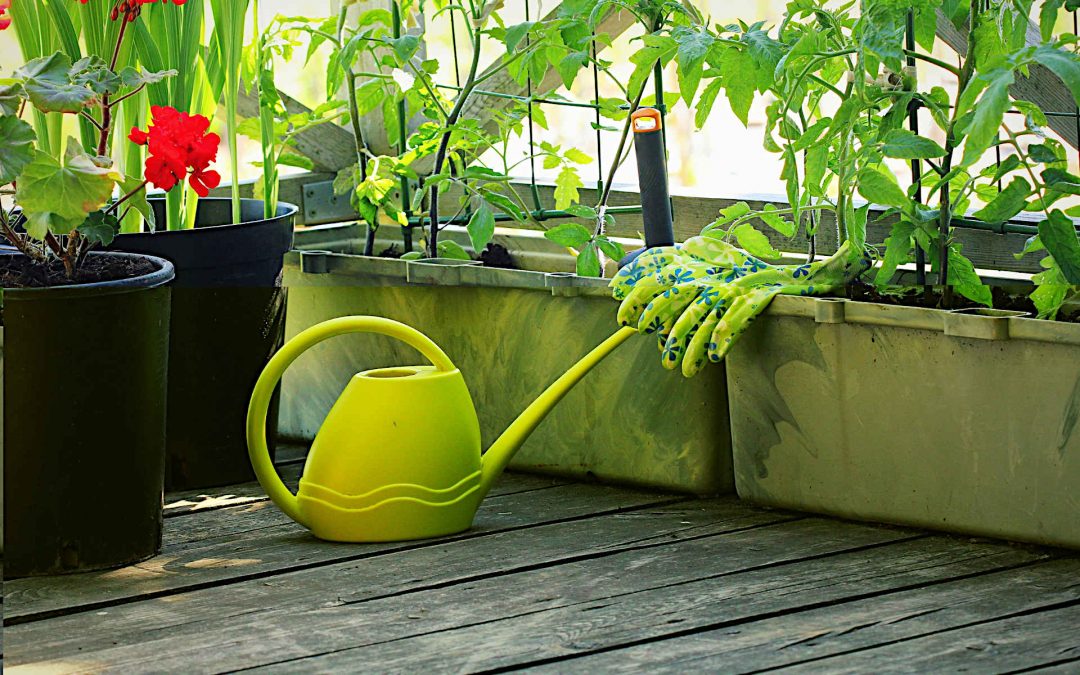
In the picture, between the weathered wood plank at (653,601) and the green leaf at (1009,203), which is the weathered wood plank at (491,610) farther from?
the green leaf at (1009,203)

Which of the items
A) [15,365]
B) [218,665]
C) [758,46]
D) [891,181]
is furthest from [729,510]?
[15,365]

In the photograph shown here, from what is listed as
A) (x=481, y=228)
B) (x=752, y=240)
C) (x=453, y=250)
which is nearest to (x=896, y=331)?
(x=752, y=240)

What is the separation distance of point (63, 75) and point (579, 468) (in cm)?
83

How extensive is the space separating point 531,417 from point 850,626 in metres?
0.50

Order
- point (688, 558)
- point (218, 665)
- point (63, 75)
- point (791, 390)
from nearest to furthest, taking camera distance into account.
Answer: point (218, 665)
point (63, 75)
point (688, 558)
point (791, 390)

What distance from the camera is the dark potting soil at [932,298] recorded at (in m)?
1.60

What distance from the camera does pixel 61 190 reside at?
54.2 inches

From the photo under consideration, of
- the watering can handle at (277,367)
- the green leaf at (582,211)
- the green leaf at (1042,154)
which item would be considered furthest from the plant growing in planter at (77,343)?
the green leaf at (1042,154)

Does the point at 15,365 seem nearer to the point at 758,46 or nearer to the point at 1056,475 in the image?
the point at 758,46

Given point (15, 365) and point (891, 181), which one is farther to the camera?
point (891, 181)

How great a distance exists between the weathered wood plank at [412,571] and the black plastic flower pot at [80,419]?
0.42ft

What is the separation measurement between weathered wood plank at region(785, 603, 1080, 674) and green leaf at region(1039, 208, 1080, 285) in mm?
Result: 370

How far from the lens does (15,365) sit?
1.42 m

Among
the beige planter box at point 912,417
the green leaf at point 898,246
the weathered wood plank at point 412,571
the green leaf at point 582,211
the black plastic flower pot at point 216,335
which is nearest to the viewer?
Result: the weathered wood plank at point 412,571
